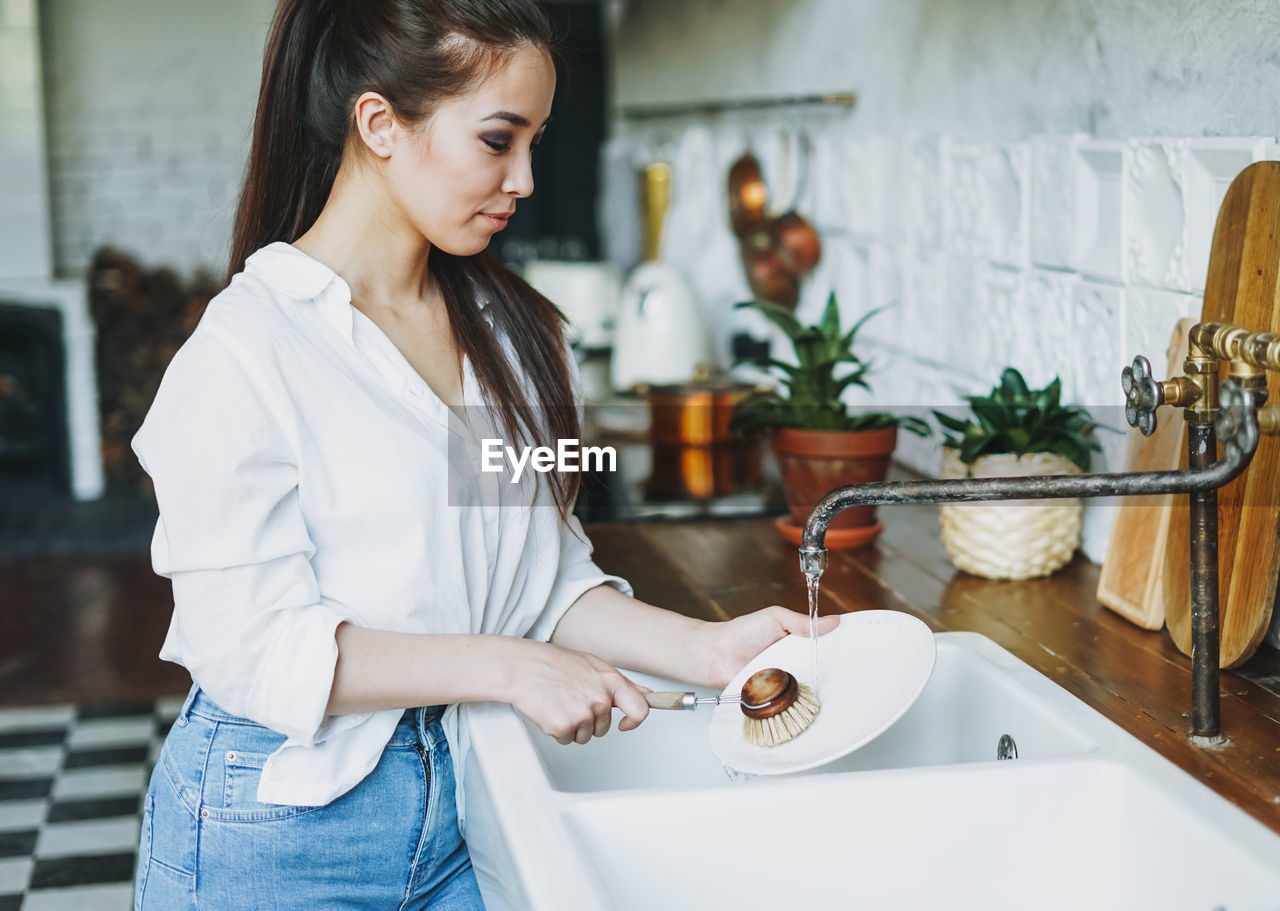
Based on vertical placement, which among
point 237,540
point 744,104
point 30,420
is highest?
point 744,104

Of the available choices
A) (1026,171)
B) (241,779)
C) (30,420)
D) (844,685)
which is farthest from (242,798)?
(30,420)

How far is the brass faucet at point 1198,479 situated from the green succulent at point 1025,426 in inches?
18.0

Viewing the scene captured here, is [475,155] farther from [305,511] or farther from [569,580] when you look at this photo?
[569,580]

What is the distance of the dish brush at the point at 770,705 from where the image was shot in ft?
3.52

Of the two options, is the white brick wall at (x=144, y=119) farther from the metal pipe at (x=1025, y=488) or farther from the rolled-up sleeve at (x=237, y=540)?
the metal pipe at (x=1025, y=488)

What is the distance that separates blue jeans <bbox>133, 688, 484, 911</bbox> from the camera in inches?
42.6

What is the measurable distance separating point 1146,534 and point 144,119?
181 inches

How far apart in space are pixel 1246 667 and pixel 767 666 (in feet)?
1.48

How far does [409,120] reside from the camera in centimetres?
111

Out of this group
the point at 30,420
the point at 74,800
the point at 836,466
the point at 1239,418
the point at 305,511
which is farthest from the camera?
the point at 30,420

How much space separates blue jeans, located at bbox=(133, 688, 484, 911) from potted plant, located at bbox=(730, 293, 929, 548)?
0.75m

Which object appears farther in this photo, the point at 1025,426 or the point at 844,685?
the point at 1025,426

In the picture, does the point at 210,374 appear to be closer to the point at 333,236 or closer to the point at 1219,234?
the point at 333,236

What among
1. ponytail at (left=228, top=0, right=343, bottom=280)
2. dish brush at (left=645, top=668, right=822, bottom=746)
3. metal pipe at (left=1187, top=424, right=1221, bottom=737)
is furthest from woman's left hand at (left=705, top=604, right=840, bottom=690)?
ponytail at (left=228, top=0, right=343, bottom=280)
